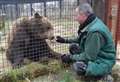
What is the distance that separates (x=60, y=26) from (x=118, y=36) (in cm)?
137

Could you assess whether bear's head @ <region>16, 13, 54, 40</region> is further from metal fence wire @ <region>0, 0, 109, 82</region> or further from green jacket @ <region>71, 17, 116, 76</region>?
green jacket @ <region>71, 17, 116, 76</region>

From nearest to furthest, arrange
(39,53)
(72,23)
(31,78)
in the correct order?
(31,78) < (39,53) < (72,23)

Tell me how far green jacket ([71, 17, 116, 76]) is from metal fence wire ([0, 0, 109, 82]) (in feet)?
2.62

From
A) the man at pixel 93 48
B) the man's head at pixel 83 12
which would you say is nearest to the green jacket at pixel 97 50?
the man at pixel 93 48

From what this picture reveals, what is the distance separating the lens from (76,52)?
5.36 meters

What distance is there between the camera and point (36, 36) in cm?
583

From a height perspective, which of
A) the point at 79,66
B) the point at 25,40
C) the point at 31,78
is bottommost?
the point at 31,78

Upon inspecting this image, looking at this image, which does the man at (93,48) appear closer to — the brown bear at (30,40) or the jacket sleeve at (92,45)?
the jacket sleeve at (92,45)

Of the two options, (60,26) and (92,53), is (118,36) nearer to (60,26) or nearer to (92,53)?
(60,26)

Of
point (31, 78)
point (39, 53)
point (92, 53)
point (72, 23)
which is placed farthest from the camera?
point (72, 23)

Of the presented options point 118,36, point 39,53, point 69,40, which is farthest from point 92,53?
point 118,36

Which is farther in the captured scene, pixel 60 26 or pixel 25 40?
pixel 60 26

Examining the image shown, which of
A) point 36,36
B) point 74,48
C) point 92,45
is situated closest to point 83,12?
point 92,45

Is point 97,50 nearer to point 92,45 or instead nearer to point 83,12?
point 92,45
